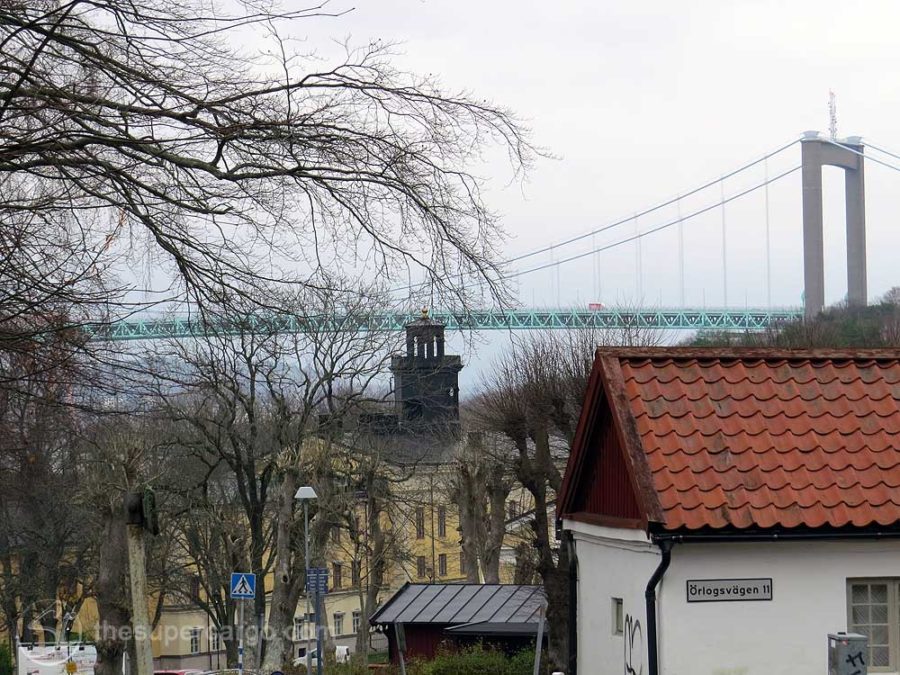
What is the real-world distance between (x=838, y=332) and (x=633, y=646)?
41815mm

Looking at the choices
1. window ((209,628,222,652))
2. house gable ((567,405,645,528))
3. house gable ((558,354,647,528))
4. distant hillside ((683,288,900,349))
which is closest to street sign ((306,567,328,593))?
house gable ((558,354,647,528))

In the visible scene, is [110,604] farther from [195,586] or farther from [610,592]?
[195,586]

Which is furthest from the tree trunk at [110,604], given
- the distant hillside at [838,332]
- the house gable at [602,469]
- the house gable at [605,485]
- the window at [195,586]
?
the distant hillside at [838,332]

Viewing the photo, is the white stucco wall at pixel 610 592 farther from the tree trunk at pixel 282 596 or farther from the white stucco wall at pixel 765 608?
the tree trunk at pixel 282 596

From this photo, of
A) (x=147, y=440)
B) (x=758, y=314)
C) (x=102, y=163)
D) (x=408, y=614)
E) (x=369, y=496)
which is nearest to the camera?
(x=102, y=163)

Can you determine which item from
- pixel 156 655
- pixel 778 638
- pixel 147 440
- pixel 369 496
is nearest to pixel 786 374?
pixel 778 638

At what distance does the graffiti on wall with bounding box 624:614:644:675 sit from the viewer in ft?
41.2

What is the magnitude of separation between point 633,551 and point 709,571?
111 cm

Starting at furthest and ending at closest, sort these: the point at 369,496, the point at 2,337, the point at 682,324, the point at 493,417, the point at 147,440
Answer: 1. the point at 682,324
2. the point at 369,496
3. the point at 493,417
4. the point at 147,440
5. the point at 2,337

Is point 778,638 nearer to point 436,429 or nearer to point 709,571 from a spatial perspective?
point 709,571

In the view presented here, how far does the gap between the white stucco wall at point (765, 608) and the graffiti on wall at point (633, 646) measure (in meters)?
0.65

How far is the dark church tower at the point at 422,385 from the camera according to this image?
4078cm

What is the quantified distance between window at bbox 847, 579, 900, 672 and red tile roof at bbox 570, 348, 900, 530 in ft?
2.39

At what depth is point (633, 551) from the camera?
12867mm
